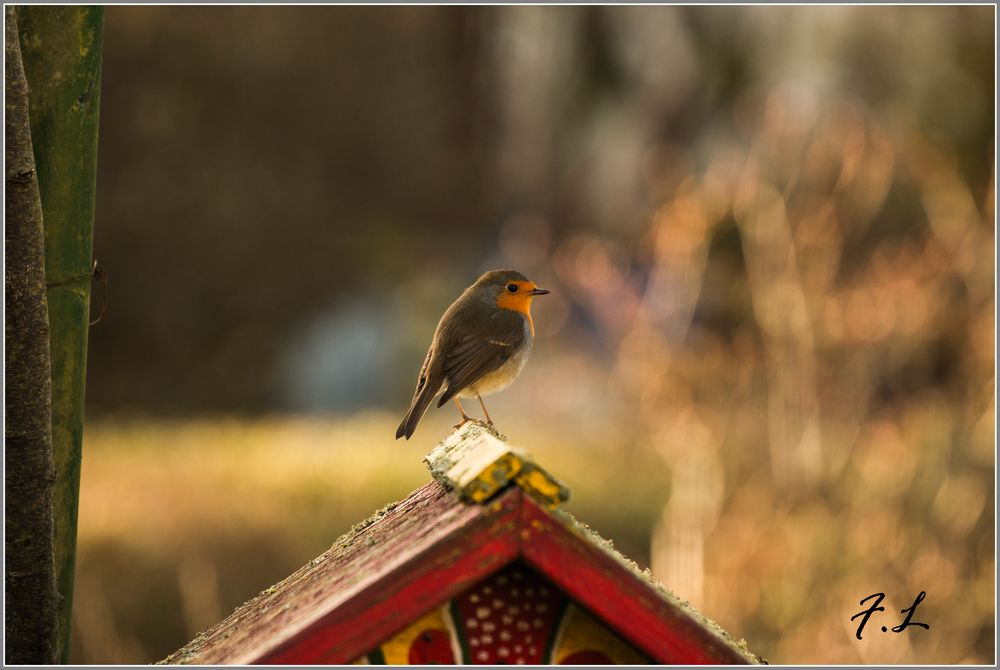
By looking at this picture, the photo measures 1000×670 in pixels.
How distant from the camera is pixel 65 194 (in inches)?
85.3

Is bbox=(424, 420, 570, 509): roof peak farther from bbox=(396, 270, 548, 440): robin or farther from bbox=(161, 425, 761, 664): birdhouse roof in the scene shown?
bbox=(396, 270, 548, 440): robin

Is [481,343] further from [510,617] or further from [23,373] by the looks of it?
[510,617]

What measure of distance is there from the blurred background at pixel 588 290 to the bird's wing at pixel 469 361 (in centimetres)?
249

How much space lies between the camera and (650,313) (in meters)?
7.41

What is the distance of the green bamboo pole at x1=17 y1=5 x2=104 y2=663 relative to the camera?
2148 mm

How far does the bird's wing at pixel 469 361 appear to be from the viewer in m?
3.42

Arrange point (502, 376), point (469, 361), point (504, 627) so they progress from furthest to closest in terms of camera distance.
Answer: point (502, 376)
point (469, 361)
point (504, 627)

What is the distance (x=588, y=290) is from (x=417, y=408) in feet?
14.6

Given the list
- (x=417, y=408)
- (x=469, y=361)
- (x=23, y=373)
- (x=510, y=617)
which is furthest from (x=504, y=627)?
(x=469, y=361)

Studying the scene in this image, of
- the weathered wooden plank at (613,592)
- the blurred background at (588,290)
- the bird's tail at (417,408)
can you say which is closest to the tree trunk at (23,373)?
the weathered wooden plank at (613,592)

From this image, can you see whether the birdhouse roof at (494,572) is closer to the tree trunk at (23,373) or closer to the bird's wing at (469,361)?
the tree trunk at (23,373)

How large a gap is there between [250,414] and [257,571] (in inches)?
234

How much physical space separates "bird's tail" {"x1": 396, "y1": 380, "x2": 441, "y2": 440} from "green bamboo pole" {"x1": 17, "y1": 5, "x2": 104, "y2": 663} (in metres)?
0.99

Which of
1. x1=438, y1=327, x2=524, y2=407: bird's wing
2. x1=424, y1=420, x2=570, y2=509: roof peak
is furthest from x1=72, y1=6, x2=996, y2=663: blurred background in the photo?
x1=424, y1=420, x2=570, y2=509: roof peak
